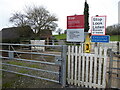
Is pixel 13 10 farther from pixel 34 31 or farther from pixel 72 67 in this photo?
pixel 72 67

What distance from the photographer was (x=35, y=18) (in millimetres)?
16156

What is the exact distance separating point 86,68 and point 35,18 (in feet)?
49.4

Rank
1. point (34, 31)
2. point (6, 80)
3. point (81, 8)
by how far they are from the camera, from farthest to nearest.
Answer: point (81, 8)
point (34, 31)
point (6, 80)

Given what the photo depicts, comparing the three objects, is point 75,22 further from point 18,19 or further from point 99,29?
point 18,19

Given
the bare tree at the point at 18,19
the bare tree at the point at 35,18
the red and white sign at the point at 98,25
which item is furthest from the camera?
the bare tree at the point at 18,19

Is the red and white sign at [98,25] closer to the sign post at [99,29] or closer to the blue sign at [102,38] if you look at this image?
the sign post at [99,29]

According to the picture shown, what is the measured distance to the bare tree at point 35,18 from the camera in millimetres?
16234

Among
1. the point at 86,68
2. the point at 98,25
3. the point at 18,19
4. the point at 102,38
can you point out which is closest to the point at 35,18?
the point at 18,19

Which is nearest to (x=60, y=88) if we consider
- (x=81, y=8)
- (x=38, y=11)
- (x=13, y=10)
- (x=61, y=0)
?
(x=61, y=0)

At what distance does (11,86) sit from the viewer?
288cm

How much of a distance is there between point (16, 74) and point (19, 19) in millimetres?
15069

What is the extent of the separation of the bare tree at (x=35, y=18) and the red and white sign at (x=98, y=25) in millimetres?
14603

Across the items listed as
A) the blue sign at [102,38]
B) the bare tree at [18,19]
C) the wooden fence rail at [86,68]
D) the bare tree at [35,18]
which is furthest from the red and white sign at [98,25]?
the bare tree at [18,19]

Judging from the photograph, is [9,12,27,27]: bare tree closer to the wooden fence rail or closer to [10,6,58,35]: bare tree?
[10,6,58,35]: bare tree
